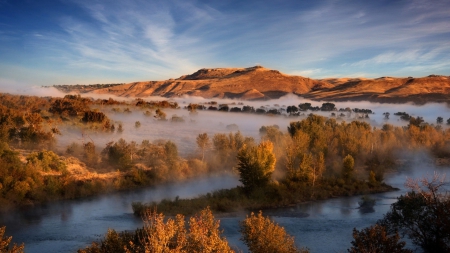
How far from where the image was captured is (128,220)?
25500 mm

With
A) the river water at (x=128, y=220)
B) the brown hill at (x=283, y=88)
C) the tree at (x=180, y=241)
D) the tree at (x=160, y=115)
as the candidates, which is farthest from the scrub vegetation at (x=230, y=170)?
the brown hill at (x=283, y=88)

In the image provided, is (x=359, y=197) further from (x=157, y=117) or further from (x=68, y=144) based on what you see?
(x=157, y=117)

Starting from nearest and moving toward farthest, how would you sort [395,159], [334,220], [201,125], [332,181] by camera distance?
1. [334,220]
2. [332,181]
3. [395,159]
4. [201,125]

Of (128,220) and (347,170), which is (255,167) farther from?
(128,220)

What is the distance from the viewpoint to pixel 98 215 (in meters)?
26.5

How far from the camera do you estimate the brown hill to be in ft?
353

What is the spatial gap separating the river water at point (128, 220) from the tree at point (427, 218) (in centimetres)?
343

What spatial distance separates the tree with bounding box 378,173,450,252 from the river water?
343 centimetres

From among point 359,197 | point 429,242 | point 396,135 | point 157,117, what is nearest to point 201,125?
point 157,117

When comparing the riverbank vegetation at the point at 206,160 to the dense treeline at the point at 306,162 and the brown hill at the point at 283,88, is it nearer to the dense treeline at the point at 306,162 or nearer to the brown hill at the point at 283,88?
the dense treeline at the point at 306,162

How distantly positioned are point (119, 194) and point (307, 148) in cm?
2234

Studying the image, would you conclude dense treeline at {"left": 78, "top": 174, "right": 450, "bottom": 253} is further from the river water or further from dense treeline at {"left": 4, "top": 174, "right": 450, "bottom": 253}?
the river water

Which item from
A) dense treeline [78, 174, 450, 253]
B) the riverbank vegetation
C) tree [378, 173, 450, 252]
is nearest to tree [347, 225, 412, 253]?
dense treeline [78, 174, 450, 253]

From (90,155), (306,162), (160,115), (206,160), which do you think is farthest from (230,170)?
(160,115)
